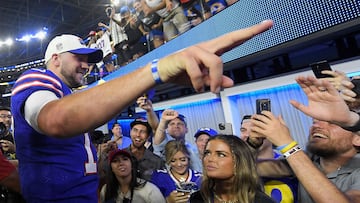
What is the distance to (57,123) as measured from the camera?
0.64 meters

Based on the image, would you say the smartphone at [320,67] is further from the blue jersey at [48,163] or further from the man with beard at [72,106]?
the blue jersey at [48,163]

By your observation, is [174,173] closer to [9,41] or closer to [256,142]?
[256,142]

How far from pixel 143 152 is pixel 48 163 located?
245 cm

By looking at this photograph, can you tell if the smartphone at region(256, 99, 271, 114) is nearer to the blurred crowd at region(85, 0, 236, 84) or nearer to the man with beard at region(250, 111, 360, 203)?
the man with beard at region(250, 111, 360, 203)

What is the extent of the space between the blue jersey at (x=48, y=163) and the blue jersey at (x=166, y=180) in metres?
1.67

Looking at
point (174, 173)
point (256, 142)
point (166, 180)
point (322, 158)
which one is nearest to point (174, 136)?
point (174, 173)

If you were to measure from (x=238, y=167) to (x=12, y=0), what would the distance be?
1226 cm

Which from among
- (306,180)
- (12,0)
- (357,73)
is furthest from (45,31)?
(306,180)

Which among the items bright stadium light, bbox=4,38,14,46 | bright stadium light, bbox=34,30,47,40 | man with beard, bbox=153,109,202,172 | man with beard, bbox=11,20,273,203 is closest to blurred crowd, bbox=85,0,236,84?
man with beard, bbox=153,109,202,172

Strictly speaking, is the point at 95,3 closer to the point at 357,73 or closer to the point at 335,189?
the point at 357,73

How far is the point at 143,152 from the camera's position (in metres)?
3.43

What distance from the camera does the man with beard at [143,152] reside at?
3.18 m

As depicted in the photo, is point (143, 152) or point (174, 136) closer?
point (143, 152)

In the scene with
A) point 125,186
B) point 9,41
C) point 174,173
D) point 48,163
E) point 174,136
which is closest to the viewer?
point 48,163
